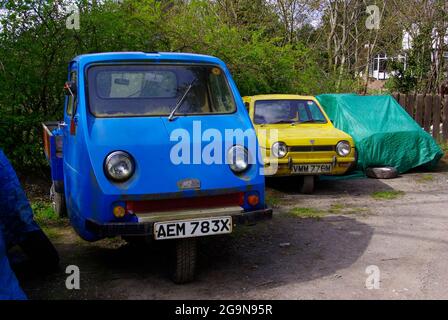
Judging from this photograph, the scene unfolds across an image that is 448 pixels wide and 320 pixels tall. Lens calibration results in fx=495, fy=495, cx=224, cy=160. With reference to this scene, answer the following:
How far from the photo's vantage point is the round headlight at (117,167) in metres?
4.03

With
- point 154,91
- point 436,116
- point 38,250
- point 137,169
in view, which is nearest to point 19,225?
point 38,250

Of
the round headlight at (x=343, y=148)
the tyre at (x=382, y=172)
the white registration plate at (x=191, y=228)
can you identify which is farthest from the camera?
the tyre at (x=382, y=172)

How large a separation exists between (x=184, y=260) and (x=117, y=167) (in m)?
0.97

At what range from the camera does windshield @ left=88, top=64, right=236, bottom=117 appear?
4.66 m

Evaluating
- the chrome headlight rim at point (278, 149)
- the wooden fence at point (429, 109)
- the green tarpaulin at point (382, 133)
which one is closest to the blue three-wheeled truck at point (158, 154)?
the chrome headlight rim at point (278, 149)

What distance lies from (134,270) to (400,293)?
2400mm

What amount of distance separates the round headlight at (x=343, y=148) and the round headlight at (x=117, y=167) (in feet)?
15.3

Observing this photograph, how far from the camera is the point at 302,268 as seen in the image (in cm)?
477

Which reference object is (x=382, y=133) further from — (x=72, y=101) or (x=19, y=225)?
(x=19, y=225)

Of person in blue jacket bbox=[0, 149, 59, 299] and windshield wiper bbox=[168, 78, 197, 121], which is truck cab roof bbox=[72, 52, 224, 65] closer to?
windshield wiper bbox=[168, 78, 197, 121]

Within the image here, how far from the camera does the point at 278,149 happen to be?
773 cm

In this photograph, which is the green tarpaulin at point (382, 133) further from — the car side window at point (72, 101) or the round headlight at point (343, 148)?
the car side window at point (72, 101)
